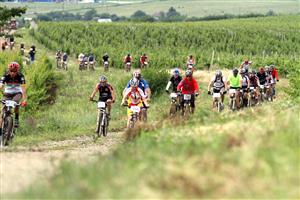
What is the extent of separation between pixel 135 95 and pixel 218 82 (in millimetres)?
4770

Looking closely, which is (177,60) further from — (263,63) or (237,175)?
(237,175)

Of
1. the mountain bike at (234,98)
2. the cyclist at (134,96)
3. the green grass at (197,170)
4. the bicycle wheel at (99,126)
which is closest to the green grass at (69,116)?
the cyclist at (134,96)

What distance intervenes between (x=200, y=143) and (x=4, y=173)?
3.47 metres

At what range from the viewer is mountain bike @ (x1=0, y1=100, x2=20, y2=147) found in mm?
14194

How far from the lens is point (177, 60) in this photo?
56.6m

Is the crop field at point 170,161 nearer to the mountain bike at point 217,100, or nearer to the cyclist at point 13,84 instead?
the cyclist at point 13,84

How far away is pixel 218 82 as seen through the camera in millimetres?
20328

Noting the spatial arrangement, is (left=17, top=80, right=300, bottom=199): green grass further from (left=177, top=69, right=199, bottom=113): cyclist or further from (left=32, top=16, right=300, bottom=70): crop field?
(left=32, top=16, right=300, bottom=70): crop field

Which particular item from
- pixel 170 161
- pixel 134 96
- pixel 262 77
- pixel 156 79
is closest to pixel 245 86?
pixel 262 77

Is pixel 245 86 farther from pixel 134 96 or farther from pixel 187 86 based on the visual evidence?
pixel 134 96

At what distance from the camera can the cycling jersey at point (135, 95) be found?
16.2m

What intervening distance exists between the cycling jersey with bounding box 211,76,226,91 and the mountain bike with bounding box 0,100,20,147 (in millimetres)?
7591

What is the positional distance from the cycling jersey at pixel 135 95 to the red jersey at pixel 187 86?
2.32 meters

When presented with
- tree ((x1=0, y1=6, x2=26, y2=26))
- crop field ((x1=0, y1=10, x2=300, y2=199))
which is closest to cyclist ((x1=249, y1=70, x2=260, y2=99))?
crop field ((x1=0, y1=10, x2=300, y2=199))
